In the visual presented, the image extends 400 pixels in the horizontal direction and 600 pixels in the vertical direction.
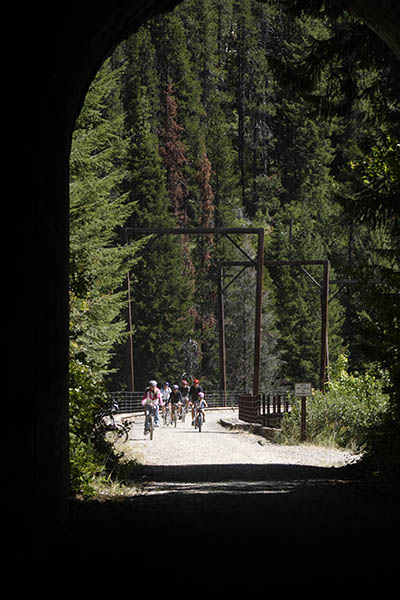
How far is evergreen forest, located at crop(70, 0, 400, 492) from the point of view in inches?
535

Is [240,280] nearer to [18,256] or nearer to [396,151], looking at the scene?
[396,151]

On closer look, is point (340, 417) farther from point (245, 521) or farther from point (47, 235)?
point (47, 235)

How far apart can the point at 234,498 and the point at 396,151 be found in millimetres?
4622

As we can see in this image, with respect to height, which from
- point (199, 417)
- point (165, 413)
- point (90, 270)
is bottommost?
point (165, 413)

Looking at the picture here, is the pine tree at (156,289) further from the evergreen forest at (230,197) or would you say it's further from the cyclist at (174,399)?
the cyclist at (174,399)

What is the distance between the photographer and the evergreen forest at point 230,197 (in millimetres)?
13594

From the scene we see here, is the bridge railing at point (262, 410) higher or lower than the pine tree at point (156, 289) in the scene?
lower

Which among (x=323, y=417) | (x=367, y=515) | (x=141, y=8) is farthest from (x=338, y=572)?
(x=323, y=417)

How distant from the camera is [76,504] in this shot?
9.62m

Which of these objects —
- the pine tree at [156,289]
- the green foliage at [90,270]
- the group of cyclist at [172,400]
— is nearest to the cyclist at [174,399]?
the group of cyclist at [172,400]

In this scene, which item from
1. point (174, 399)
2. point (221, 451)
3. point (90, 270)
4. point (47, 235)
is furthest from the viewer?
point (174, 399)

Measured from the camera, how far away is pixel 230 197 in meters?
86.9

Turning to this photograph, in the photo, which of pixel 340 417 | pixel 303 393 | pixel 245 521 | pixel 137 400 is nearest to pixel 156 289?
pixel 137 400

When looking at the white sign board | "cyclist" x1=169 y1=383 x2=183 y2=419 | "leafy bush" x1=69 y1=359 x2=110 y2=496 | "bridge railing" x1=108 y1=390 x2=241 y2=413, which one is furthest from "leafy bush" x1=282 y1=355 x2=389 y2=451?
"bridge railing" x1=108 y1=390 x2=241 y2=413
